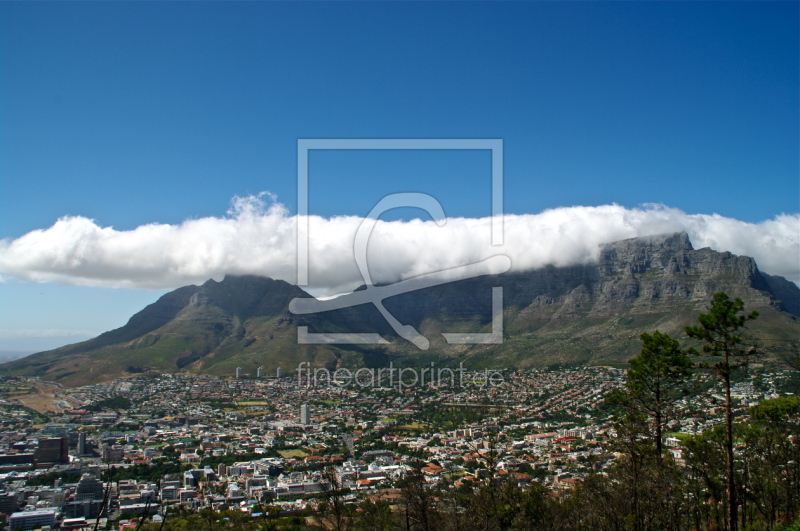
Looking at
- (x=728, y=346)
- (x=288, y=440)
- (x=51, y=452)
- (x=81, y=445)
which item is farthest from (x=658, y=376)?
(x=81, y=445)

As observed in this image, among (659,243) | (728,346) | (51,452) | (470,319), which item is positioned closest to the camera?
(728,346)

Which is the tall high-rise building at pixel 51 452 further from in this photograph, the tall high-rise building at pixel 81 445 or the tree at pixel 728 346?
the tree at pixel 728 346

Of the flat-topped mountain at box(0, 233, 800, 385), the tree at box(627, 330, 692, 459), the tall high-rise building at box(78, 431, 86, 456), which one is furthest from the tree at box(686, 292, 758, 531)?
the flat-topped mountain at box(0, 233, 800, 385)

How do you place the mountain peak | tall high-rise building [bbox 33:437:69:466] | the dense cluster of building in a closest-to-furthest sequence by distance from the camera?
the dense cluster of building
tall high-rise building [bbox 33:437:69:466]
the mountain peak

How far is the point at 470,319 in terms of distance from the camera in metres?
141

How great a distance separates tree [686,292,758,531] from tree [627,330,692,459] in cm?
160

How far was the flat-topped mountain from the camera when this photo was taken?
9131 cm

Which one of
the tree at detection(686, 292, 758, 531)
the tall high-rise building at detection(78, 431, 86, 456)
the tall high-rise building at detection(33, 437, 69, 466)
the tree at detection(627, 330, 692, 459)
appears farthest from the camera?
the tall high-rise building at detection(78, 431, 86, 456)

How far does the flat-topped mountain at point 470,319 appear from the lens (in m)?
91.3

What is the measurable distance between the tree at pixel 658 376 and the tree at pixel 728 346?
160 centimetres

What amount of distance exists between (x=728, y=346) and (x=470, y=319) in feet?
432

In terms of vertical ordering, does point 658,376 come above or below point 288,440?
above

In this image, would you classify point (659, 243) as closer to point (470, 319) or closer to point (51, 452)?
point (470, 319)

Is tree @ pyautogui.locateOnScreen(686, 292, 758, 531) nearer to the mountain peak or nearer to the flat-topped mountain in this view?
the flat-topped mountain
